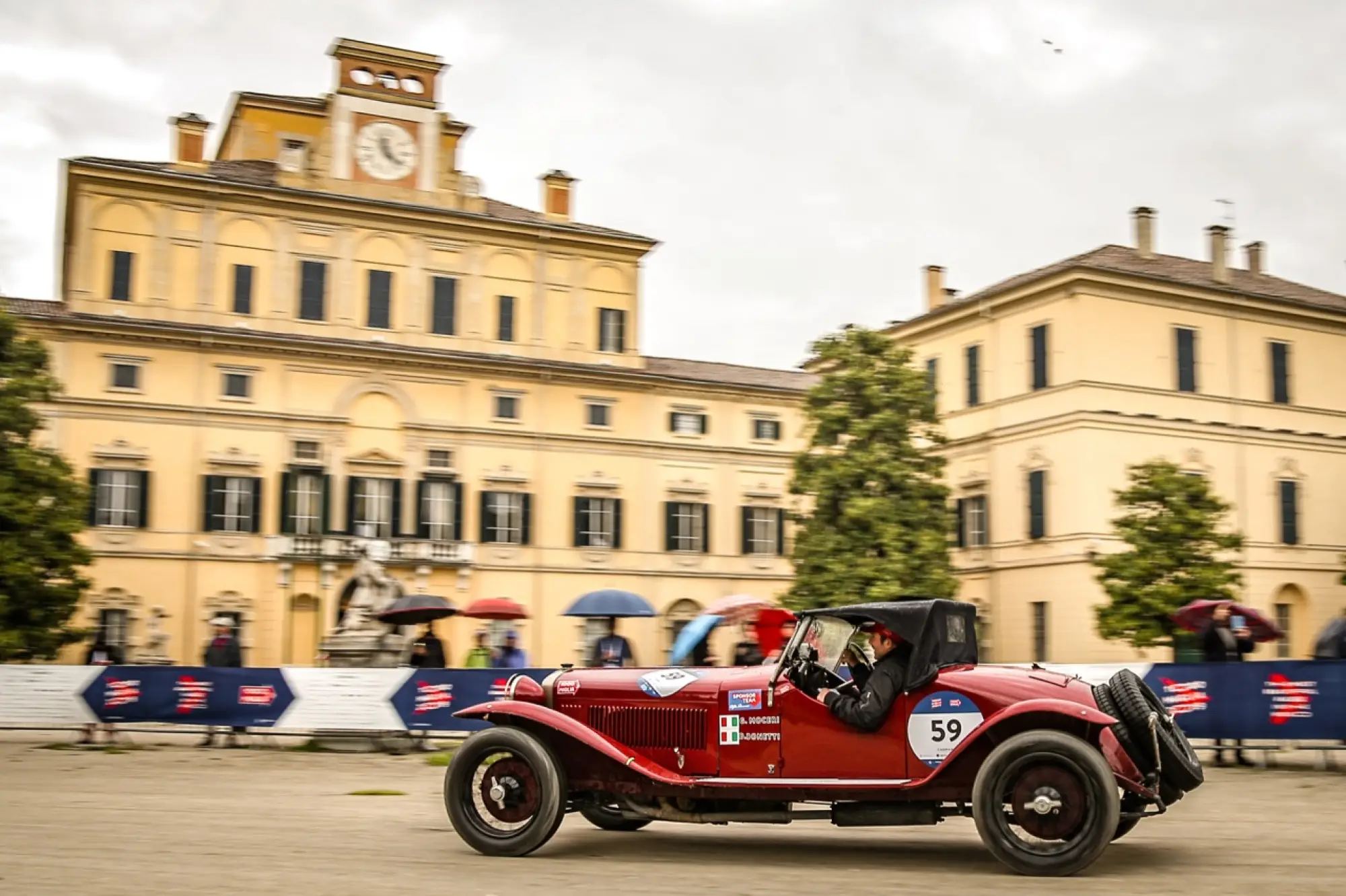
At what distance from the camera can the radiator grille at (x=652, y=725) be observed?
993 centimetres

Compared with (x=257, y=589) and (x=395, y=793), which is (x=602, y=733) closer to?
(x=395, y=793)

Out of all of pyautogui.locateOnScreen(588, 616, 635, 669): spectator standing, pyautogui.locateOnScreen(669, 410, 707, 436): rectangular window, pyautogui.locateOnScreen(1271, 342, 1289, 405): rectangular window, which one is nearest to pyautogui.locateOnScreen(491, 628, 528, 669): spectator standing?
pyautogui.locateOnScreen(588, 616, 635, 669): spectator standing

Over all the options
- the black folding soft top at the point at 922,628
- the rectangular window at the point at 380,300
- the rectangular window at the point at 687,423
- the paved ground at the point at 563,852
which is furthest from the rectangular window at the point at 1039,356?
the black folding soft top at the point at 922,628

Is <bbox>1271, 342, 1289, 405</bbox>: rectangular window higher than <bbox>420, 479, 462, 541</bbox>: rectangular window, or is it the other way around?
<bbox>1271, 342, 1289, 405</bbox>: rectangular window

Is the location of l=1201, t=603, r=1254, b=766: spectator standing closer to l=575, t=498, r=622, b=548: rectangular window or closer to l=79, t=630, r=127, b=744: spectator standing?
l=79, t=630, r=127, b=744: spectator standing

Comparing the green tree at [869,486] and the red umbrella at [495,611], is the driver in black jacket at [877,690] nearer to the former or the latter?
the red umbrella at [495,611]

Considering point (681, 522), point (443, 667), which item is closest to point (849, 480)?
point (681, 522)

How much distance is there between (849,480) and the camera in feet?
130

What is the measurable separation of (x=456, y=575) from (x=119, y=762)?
26424 millimetres

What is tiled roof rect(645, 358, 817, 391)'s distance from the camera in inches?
1973

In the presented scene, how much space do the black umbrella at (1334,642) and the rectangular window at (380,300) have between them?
106 ft

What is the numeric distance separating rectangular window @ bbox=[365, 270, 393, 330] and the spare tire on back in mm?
38690

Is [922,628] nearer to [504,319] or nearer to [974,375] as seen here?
[504,319]

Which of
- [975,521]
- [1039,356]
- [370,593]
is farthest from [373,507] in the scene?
[1039,356]
